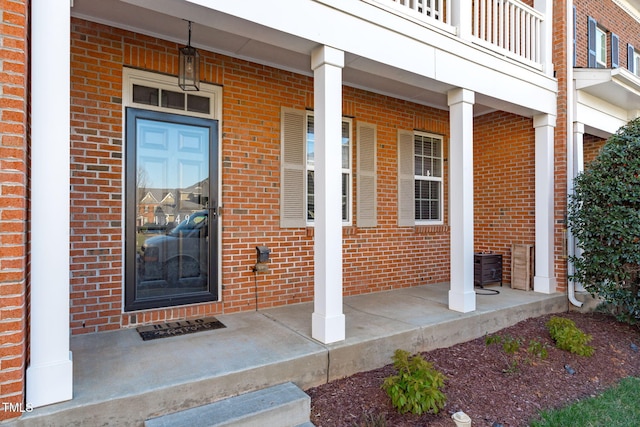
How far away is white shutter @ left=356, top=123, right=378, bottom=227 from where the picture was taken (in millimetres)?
5238

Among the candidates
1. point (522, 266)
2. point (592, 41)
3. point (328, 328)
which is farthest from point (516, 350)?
point (592, 41)

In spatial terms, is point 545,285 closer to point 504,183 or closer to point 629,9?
point 504,183

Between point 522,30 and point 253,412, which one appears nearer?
point 253,412

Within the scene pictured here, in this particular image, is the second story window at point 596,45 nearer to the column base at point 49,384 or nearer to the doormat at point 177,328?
the doormat at point 177,328

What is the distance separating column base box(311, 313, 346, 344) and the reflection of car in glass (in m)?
1.46

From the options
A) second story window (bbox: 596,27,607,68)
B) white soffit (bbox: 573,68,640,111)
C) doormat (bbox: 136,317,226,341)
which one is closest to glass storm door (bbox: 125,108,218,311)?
doormat (bbox: 136,317,226,341)

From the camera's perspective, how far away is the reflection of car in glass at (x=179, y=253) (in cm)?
377

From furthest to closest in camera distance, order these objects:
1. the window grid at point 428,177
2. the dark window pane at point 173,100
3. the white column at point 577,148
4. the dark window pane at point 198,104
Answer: the window grid at point 428,177
the white column at point 577,148
the dark window pane at point 198,104
the dark window pane at point 173,100

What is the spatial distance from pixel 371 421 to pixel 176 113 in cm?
330

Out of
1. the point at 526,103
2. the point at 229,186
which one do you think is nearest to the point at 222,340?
the point at 229,186

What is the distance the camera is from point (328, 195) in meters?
3.29

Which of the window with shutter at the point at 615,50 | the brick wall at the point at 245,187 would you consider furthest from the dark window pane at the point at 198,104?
the window with shutter at the point at 615,50

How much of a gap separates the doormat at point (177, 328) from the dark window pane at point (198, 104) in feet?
7.16

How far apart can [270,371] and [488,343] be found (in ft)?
8.10
